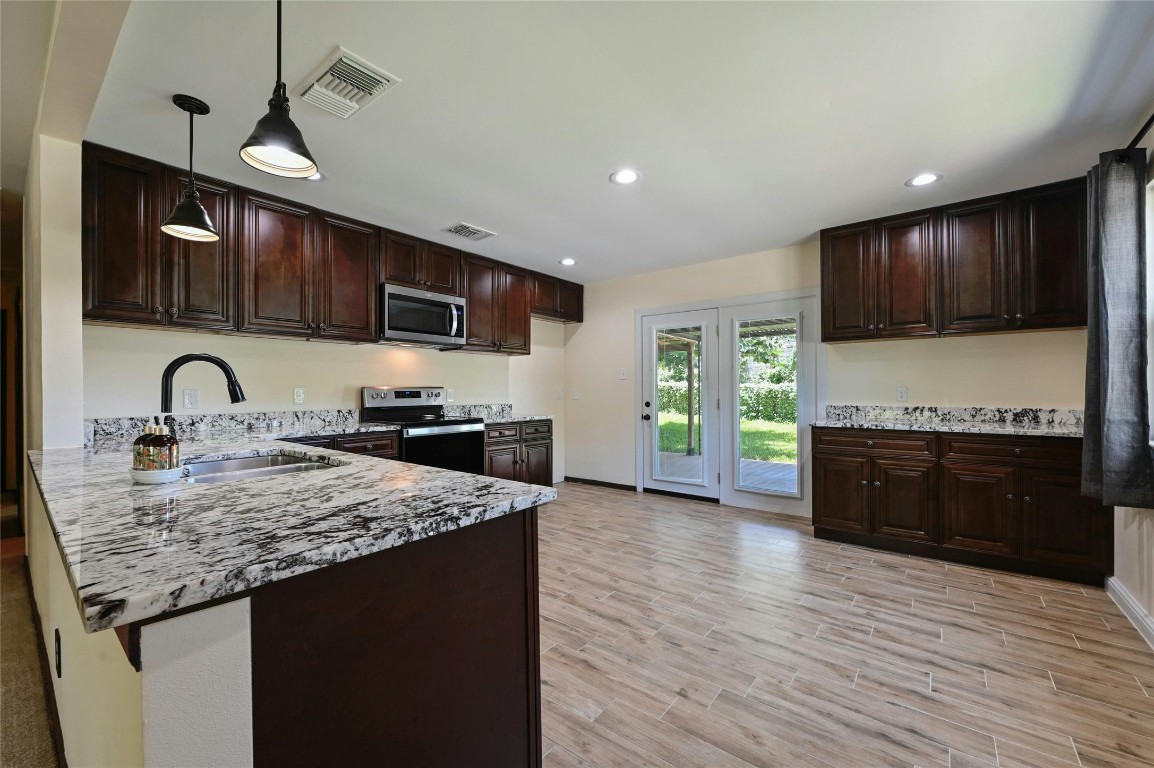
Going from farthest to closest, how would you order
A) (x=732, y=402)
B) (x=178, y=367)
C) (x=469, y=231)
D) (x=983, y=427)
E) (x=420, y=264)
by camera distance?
(x=732, y=402), (x=420, y=264), (x=469, y=231), (x=983, y=427), (x=178, y=367)

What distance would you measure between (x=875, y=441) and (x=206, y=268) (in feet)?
15.1

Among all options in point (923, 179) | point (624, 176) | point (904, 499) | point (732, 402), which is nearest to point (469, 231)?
point (624, 176)

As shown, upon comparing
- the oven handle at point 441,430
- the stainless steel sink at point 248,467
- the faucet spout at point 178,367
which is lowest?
the oven handle at point 441,430

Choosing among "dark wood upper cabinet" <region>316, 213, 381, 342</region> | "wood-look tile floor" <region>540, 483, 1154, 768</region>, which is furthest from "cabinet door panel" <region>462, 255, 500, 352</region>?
"wood-look tile floor" <region>540, 483, 1154, 768</region>

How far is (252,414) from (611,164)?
9.57 feet

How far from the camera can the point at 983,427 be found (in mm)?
3291

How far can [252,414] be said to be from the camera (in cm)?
337

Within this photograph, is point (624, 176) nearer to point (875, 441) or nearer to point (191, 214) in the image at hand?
point (191, 214)

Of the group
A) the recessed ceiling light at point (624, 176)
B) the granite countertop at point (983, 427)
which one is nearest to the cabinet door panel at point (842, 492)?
the granite countertop at point (983, 427)

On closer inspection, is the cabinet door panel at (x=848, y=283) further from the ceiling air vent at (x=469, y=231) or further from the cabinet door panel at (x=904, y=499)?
the ceiling air vent at (x=469, y=231)

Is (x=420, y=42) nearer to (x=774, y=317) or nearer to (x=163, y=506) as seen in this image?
(x=163, y=506)

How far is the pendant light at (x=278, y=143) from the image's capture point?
4.54ft

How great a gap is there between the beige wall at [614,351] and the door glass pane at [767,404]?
46 cm

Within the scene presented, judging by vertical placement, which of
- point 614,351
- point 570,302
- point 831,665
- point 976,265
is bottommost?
point 831,665
